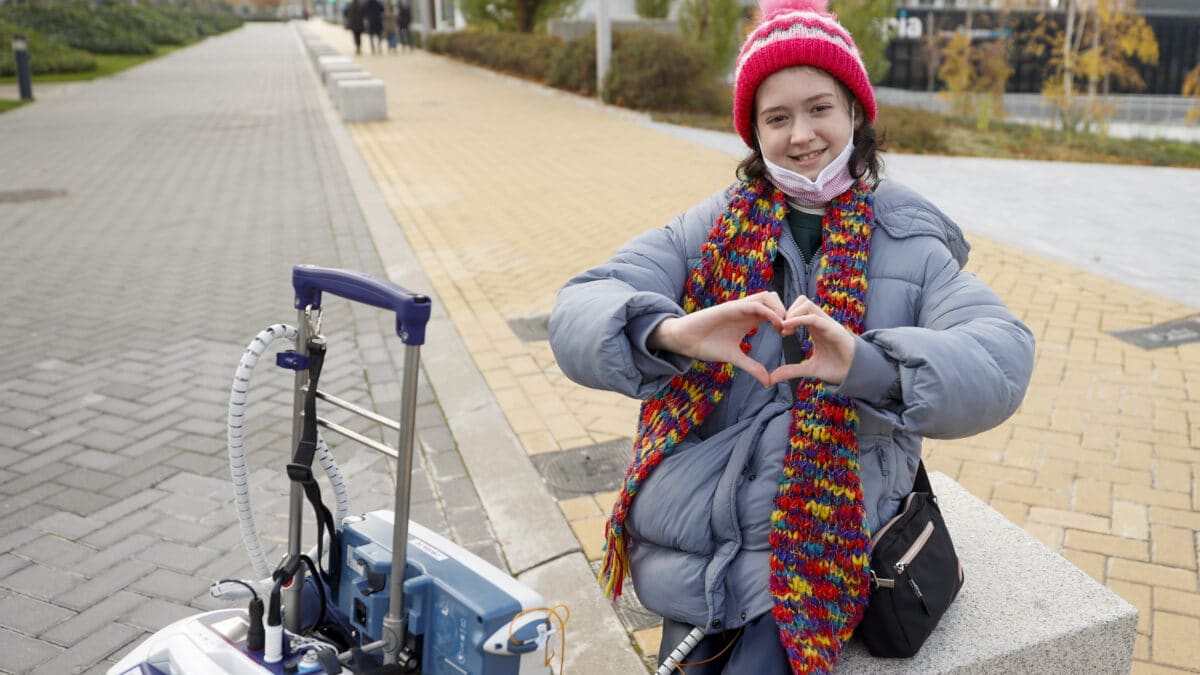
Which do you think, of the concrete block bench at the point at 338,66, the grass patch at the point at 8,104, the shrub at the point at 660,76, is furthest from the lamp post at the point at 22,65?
the shrub at the point at 660,76

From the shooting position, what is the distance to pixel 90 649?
9.61 ft

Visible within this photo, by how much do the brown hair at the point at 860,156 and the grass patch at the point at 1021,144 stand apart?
34.6ft

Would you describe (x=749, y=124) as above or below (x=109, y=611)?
above

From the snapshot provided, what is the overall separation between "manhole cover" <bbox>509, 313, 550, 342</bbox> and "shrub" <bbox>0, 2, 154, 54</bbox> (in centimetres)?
3225

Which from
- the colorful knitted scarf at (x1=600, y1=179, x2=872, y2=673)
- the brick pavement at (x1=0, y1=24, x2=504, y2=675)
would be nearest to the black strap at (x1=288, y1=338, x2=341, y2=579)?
the colorful knitted scarf at (x1=600, y1=179, x2=872, y2=673)

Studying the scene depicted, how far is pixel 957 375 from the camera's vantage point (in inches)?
67.9

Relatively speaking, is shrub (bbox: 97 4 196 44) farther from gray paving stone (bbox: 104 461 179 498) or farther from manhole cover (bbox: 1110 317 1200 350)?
manhole cover (bbox: 1110 317 1200 350)

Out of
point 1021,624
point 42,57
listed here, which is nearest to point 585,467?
point 1021,624

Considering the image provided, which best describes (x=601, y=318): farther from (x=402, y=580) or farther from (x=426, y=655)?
(x=426, y=655)

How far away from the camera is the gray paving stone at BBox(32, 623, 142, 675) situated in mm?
2846

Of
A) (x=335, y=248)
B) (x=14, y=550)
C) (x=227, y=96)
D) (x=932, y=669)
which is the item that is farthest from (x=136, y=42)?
(x=932, y=669)

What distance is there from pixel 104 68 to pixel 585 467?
96.8 ft

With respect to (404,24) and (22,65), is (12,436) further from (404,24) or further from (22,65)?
(404,24)

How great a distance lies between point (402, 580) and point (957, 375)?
113 cm
